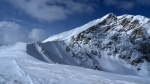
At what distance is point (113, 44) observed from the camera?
4397 inches

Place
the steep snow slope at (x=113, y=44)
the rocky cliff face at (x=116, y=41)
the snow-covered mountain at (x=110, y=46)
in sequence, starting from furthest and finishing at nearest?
the rocky cliff face at (x=116, y=41), the steep snow slope at (x=113, y=44), the snow-covered mountain at (x=110, y=46)

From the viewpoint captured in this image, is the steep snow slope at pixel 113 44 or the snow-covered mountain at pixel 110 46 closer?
the snow-covered mountain at pixel 110 46

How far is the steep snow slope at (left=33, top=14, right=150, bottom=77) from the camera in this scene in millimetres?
96431

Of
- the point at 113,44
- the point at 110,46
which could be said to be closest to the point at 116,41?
the point at 113,44

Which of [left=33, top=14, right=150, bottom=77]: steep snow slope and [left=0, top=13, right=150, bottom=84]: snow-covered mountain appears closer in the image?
A: [left=0, top=13, right=150, bottom=84]: snow-covered mountain

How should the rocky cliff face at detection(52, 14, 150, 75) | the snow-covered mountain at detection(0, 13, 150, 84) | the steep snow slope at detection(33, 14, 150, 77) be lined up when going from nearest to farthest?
the snow-covered mountain at detection(0, 13, 150, 84), the steep snow slope at detection(33, 14, 150, 77), the rocky cliff face at detection(52, 14, 150, 75)

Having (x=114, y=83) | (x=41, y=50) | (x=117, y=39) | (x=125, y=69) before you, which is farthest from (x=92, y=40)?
(x=114, y=83)

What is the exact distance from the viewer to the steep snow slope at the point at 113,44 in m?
96.4

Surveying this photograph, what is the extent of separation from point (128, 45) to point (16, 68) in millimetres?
90076

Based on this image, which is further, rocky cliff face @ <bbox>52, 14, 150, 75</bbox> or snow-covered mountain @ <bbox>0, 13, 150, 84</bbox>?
rocky cliff face @ <bbox>52, 14, 150, 75</bbox>

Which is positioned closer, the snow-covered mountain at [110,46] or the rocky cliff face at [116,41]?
the snow-covered mountain at [110,46]

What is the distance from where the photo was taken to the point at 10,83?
2009 cm

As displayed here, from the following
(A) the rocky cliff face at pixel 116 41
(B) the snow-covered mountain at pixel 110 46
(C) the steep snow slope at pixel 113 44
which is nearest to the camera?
(B) the snow-covered mountain at pixel 110 46

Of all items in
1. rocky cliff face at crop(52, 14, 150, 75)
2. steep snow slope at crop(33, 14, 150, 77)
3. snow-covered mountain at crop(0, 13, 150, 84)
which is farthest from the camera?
rocky cliff face at crop(52, 14, 150, 75)
